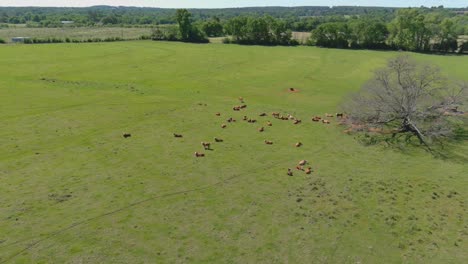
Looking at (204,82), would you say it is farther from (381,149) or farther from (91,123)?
(381,149)

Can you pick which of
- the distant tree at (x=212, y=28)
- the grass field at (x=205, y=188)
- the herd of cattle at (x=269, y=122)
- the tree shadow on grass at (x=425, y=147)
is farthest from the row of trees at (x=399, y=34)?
the tree shadow on grass at (x=425, y=147)

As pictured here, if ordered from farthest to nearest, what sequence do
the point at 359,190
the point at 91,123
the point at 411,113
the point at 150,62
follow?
the point at 150,62
the point at 91,123
the point at 411,113
the point at 359,190

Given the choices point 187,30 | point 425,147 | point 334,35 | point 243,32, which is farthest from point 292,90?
point 187,30

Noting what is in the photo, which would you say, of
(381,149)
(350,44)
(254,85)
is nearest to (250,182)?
(381,149)

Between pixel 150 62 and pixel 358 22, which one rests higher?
pixel 358 22

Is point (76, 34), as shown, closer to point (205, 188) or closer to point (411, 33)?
point (411, 33)

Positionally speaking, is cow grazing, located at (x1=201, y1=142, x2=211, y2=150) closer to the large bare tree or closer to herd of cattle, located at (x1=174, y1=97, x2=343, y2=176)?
herd of cattle, located at (x1=174, y1=97, x2=343, y2=176)

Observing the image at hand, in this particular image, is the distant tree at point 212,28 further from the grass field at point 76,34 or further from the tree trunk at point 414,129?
the tree trunk at point 414,129
